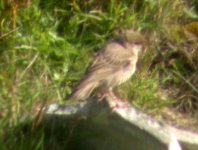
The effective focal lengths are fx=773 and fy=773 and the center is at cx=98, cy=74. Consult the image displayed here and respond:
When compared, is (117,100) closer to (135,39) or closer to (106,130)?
(106,130)

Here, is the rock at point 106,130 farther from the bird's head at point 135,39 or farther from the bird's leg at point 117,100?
the bird's head at point 135,39

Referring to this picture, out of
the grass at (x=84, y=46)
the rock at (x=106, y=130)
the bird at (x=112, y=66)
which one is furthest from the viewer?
the grass at (x=84, y=46)

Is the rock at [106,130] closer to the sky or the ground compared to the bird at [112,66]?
closer to the sky

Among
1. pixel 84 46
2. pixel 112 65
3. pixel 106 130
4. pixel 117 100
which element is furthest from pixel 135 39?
pixel 106 130

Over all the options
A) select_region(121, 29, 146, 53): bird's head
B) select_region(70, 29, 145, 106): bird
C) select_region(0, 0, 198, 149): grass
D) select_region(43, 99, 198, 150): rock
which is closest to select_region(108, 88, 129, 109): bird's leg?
select_region(70, 29, 145, 106): bird

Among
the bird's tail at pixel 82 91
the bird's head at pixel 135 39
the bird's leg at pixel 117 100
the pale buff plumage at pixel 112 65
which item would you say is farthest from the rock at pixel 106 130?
the bird's head at pixel 135 39

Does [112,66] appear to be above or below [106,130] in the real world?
below

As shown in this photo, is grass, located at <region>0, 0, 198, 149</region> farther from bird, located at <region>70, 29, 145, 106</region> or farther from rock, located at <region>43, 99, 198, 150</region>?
rock, located at <region>43, 99, 198, 150</region>
